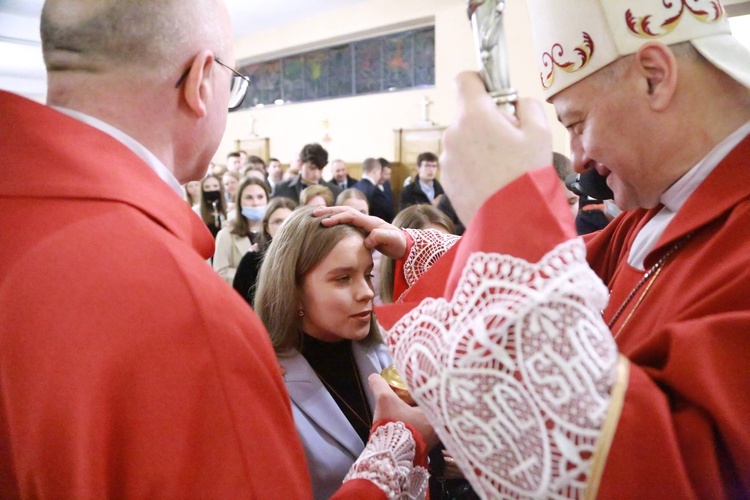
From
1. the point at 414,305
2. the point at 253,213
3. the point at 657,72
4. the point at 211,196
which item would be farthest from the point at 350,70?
the point at 414,305

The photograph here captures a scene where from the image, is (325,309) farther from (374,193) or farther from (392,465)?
(374,193)

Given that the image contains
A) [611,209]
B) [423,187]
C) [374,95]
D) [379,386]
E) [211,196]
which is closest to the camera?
[379,386]

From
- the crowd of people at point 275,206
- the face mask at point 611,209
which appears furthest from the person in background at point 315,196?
the face mask at point 611,209

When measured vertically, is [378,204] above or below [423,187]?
below

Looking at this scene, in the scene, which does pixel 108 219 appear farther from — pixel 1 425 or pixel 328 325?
pixel 328 325

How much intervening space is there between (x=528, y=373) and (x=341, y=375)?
1295mm

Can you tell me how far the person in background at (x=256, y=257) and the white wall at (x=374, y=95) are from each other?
5.39 meters

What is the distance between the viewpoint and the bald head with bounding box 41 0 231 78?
876mm

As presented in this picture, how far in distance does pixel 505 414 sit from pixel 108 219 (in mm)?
622

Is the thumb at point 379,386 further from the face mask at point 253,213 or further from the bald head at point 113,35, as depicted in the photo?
the face mask at point 253,213

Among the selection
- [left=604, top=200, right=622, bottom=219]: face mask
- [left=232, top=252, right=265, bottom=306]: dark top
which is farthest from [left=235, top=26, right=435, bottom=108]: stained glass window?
[left=232, top=252, right=265, bottom=306]: dark top

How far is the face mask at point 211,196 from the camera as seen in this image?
5359mm

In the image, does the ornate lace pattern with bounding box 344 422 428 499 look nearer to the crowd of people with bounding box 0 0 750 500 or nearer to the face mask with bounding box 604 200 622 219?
the crowd of people with bounding box 0 0 750 500

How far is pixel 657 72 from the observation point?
3.34ft
